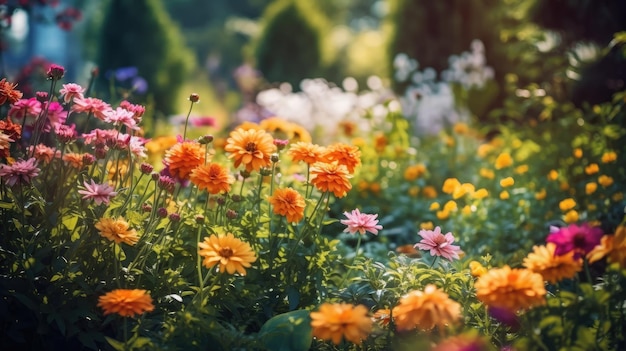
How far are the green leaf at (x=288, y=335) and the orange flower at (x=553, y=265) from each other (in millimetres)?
644

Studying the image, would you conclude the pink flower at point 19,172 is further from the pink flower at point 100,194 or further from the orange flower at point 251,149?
the orange flower at point 251,149

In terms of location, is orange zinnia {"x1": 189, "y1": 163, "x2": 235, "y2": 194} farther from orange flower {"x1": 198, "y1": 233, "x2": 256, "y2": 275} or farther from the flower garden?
orange flower {"x1": 198, "y1": 233, "x2": 256, "y2": 275}

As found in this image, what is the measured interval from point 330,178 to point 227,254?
1.42 feet

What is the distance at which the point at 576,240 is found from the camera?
1.63 m

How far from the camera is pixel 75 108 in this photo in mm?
2078

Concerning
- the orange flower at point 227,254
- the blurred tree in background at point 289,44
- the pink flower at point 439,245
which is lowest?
the orange flower at point 227,254

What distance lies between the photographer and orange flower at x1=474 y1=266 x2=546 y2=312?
61.1 inches

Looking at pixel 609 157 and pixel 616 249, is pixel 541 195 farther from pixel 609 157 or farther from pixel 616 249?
pixel 616 249

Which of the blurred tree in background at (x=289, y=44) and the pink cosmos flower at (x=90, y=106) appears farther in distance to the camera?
the blurred tree in background at (x=289, y=44)

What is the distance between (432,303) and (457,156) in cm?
303

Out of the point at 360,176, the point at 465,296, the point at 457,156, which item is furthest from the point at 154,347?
the point at 457,156

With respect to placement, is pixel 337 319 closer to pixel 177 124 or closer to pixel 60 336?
pixel 60 336

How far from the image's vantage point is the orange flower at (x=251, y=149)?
198 centimetres

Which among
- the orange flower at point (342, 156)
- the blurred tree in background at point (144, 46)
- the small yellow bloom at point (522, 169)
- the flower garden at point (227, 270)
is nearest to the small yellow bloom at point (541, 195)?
the small yellow bloom at point (522, 169)
